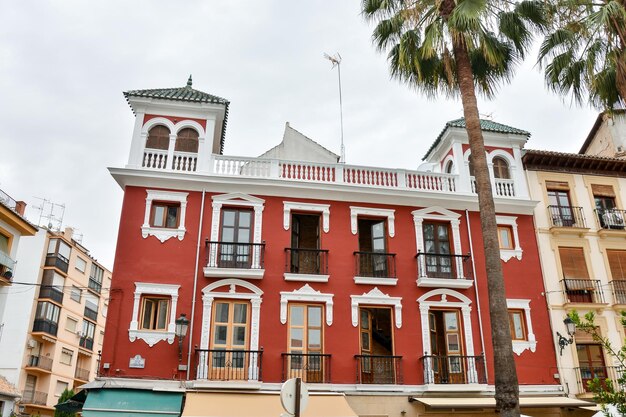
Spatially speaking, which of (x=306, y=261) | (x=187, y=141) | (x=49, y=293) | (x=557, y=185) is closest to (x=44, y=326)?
(x=49, y=293)

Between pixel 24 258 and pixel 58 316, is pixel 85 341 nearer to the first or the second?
pixel 58 316

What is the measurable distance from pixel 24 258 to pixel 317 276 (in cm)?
3223

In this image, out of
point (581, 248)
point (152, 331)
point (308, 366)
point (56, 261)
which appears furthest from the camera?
point (56, 261)

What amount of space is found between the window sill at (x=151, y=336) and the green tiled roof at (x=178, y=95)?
766cm

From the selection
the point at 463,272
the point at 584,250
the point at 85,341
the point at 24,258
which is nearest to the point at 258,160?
the point at 463,272

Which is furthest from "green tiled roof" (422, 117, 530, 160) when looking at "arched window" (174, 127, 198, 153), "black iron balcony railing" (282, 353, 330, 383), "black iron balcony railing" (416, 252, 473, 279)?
"black iron balcony railing" (282, 353, 330, 383)

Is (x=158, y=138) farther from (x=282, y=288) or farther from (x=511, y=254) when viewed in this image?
(x=511, y=254)

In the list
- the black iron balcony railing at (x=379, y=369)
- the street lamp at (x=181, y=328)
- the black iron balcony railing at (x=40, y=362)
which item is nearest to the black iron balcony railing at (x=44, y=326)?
the black iron balcony railing at (x=40, y=362)

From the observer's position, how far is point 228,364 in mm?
15523

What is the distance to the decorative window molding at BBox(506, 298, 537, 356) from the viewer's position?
17.3 metres

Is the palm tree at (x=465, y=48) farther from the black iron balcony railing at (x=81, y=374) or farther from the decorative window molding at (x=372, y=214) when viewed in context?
the black iron balcony railing at (x=81, y=374)

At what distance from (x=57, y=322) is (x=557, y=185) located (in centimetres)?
3665

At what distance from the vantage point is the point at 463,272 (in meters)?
17.9

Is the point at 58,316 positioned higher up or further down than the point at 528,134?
further down
